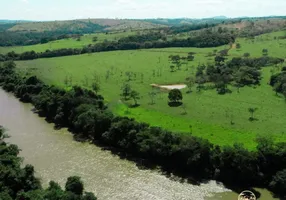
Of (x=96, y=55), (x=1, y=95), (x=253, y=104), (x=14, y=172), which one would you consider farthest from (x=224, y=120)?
(x=96, y=55)

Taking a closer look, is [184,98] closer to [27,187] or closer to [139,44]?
[27,187]

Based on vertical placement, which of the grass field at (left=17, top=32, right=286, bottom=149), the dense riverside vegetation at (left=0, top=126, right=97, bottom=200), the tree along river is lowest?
the tree along river

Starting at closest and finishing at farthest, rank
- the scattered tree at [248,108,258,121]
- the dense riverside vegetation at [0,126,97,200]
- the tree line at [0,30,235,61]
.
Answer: the dense riverside vegetation at [0,126,97,200], the scattered tree at [248,108,258,121], the tree line at [0,30,235,61]

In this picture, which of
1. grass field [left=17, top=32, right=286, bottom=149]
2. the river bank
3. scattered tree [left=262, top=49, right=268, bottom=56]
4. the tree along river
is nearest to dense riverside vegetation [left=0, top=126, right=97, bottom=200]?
the tree along river

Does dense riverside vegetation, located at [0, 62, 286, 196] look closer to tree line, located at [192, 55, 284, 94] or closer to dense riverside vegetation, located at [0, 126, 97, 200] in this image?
dense riverside vegetation, located at [0, 126, 97, 200]

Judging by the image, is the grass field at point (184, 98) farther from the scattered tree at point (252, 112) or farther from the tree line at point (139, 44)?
the tree line at point (139, 44)

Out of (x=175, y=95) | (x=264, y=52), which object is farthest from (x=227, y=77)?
(x=264, y=52)

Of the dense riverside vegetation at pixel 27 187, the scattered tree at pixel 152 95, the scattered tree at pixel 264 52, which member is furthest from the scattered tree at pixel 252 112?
the scattered tree at pixel 264 52
